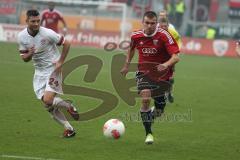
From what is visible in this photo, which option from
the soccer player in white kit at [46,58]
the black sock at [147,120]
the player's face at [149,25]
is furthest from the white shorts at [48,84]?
the player's face at [149,25]

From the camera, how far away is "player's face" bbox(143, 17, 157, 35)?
11000 millimetres

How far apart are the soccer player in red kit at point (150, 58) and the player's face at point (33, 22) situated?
1.63 meters

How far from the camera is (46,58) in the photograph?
11.4 metres

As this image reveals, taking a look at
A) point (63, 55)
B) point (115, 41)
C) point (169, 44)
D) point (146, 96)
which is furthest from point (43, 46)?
point (115, 41)

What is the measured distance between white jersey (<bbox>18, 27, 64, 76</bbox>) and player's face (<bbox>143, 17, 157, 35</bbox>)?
143 cm

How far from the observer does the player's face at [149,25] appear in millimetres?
11000

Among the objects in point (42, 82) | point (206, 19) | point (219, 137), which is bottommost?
point (206, 19)

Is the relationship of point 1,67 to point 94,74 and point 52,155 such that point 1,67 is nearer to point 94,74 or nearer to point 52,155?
point 94,74

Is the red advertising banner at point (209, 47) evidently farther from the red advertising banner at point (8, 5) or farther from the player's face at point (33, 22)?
the player's face at point (33, 22)

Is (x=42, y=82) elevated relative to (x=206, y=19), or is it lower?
elevated

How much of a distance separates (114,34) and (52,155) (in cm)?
2646

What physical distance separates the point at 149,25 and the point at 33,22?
190 centimetres

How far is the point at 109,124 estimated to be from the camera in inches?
428

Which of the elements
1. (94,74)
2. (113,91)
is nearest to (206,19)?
(94,74)
